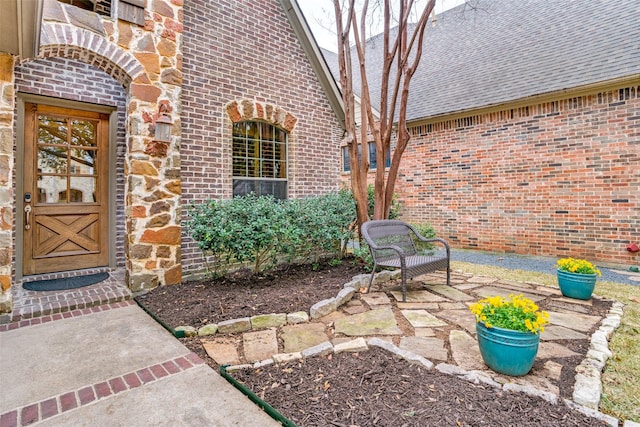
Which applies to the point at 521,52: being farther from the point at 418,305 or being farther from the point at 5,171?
the point at 5,171

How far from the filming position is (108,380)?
91.1 inches

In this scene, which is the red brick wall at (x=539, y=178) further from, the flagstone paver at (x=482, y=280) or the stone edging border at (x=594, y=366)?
the stone edging border at (x=594, y=366)

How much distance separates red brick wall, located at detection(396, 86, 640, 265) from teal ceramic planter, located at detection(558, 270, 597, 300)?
344 cm

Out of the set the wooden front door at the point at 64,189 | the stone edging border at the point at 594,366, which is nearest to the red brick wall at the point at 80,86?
the wooden front door at the point at 64,189

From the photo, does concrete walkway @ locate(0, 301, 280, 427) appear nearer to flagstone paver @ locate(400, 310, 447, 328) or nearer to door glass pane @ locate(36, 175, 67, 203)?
flagstone paver @ locate(400, 310, 447, 328)

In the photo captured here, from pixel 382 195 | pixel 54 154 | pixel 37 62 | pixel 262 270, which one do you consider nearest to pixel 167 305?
pixel 262 270

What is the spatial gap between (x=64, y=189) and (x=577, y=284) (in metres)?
7.17

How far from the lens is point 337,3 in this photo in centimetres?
521

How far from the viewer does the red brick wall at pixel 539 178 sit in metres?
6.11

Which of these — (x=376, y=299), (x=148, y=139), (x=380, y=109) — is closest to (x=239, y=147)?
(x=148, y=139)

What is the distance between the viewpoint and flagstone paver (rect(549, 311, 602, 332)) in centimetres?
306

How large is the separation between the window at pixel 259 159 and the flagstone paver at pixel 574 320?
170 inches

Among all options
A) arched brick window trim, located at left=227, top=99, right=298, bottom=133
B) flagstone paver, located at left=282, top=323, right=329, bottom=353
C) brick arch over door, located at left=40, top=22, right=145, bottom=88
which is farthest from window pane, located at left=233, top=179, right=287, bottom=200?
flagstone paver, located at left=282, top=323, right=329, bottom=353

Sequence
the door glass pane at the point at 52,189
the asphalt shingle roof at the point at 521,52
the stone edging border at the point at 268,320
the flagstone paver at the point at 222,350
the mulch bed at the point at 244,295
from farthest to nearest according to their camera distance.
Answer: the asphalt shingle roof at the point at 521,52, the door glass pane at the point at 52,189, the mulch bed at the point at 244,295, the stone edging border at the point at 268,320, the flagstone paver at the point at 222,350
